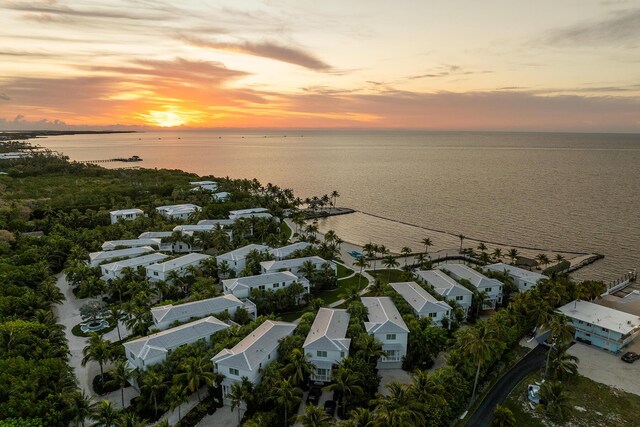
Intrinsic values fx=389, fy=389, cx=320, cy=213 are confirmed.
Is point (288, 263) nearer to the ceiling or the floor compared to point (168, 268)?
nearer to the ceiling

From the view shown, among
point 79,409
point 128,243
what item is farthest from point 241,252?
point 79,409

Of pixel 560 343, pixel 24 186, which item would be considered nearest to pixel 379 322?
pixel 560 343

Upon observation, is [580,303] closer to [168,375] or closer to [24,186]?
[168,375]

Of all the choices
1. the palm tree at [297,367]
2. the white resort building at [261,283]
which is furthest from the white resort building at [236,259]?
the palm tree at [297,367]

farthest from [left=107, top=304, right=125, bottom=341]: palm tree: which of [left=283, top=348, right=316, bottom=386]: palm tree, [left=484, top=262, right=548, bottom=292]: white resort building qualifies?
[left=484, top=262, right=548, bottom=292]: white resort building

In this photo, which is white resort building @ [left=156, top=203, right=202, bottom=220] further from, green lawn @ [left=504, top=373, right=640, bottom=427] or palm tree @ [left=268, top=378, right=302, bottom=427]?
green lawn @ [left=504, top=373, right=640, bottom=427]

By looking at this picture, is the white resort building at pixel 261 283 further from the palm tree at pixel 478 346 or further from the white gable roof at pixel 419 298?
the palm tree at pixel 478 346

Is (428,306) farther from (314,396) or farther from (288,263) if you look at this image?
(288,263)
